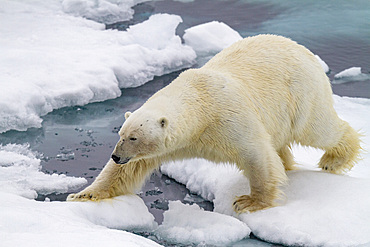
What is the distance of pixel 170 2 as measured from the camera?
1190 cm

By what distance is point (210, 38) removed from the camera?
9.14 m

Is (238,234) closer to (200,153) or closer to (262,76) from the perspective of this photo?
(200,153)

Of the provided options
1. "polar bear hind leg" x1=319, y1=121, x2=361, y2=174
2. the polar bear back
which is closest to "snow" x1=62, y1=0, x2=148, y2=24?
the polar bear back

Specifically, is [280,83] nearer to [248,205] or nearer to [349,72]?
[248,205]

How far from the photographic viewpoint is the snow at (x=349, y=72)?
26.7 feet

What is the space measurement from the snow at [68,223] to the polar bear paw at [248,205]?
0.66m

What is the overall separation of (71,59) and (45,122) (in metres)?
1.43

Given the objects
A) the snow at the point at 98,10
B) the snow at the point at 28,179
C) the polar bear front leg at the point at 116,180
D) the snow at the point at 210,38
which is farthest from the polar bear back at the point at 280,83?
the snow at the point at 98,10

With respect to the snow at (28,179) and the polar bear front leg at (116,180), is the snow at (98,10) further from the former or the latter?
the polar bear front leg at (116,180)

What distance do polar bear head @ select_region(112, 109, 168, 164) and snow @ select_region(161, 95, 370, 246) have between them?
98cm

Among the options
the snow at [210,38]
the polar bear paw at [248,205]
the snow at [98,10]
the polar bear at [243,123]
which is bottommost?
the snow at [98,10]

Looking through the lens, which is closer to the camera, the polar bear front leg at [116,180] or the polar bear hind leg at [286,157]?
the polar bear front leg at [116,180]

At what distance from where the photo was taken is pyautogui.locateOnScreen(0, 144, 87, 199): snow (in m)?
4.95

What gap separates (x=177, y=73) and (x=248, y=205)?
13.1 feet
